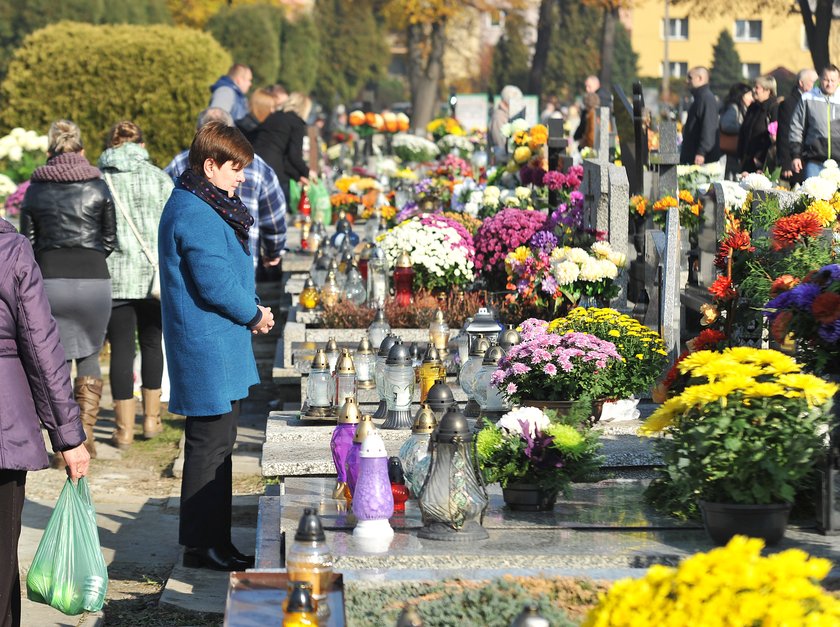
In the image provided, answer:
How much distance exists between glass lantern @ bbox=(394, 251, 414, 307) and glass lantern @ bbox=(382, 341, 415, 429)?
10.8 feet

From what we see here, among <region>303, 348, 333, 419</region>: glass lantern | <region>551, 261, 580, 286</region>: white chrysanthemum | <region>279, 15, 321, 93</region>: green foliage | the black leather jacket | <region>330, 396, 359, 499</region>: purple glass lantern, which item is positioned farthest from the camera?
<region>279, 15, 321, 93</region>: green foliage

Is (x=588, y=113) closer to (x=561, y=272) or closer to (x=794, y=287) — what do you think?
(x=561, y=272)

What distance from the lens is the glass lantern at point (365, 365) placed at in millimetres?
7391

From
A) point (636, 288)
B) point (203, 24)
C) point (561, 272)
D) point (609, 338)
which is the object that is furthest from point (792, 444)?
point (203, 24)

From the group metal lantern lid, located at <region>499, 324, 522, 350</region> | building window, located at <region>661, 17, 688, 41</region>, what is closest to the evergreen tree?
building window, located at <region>661, 17, 688, 41</region>

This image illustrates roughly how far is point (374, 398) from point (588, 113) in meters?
11.6

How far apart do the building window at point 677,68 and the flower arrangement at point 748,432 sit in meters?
73.2

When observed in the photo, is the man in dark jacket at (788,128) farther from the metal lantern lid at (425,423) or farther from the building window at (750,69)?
the building window at (750,69)

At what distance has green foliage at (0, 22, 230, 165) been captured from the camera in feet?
66.3

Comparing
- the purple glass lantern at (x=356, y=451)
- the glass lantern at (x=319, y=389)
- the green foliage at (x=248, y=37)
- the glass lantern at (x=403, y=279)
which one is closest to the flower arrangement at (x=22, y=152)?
the glass lantern at (x=403, y=279)

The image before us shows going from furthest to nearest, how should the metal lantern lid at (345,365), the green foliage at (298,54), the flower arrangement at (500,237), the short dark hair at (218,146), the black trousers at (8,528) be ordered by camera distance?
the green foliage at (298,54), the flower arrangement at (500,237), the metal lantern lid at (345,365), the short dark hair at (218,146), the black trousers at (8,528)

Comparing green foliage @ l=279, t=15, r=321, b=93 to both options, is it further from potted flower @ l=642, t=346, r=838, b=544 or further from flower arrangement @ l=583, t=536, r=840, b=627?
flower arrangement @ l=583, t=536, r=840, b=627

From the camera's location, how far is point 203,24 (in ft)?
179

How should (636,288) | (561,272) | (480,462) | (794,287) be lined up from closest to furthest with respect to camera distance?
(480,462) → (794,287) → (561,272) → (636,288)
